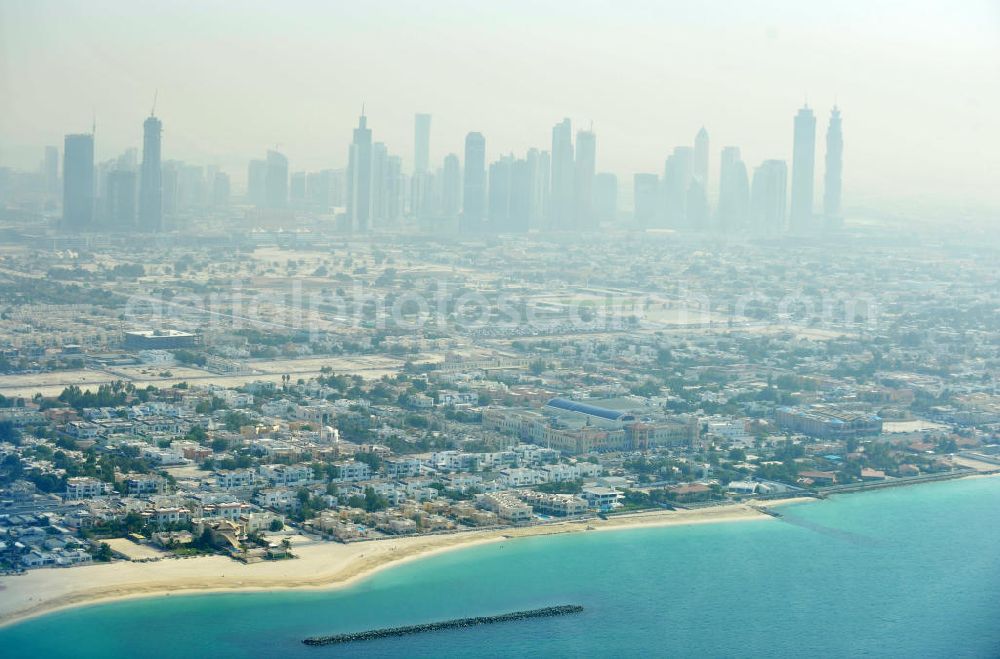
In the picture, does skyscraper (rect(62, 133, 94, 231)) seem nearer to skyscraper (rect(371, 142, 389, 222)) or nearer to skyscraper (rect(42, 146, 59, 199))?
skyscraper (rect(42, 146, 59, 199))

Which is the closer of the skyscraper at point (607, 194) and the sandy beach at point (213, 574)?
the sandy beach at point (213, 574)

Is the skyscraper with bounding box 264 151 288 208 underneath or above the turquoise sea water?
above

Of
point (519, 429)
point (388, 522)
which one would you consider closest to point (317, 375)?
point (519, 429)

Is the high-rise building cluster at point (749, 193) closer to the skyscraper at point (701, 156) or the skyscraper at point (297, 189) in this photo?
the skyscraper at point (701, 156)

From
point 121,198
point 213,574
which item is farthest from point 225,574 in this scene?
point 121,198

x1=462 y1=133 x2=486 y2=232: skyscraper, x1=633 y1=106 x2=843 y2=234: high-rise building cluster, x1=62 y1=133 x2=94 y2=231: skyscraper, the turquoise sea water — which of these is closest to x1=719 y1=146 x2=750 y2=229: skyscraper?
x1=633 y1=106 x2=843 y2=234: high-rise building cluster

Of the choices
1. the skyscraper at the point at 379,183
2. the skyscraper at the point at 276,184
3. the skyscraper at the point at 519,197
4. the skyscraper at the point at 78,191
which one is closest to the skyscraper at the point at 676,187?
the skyscraper at the point at 519,197
